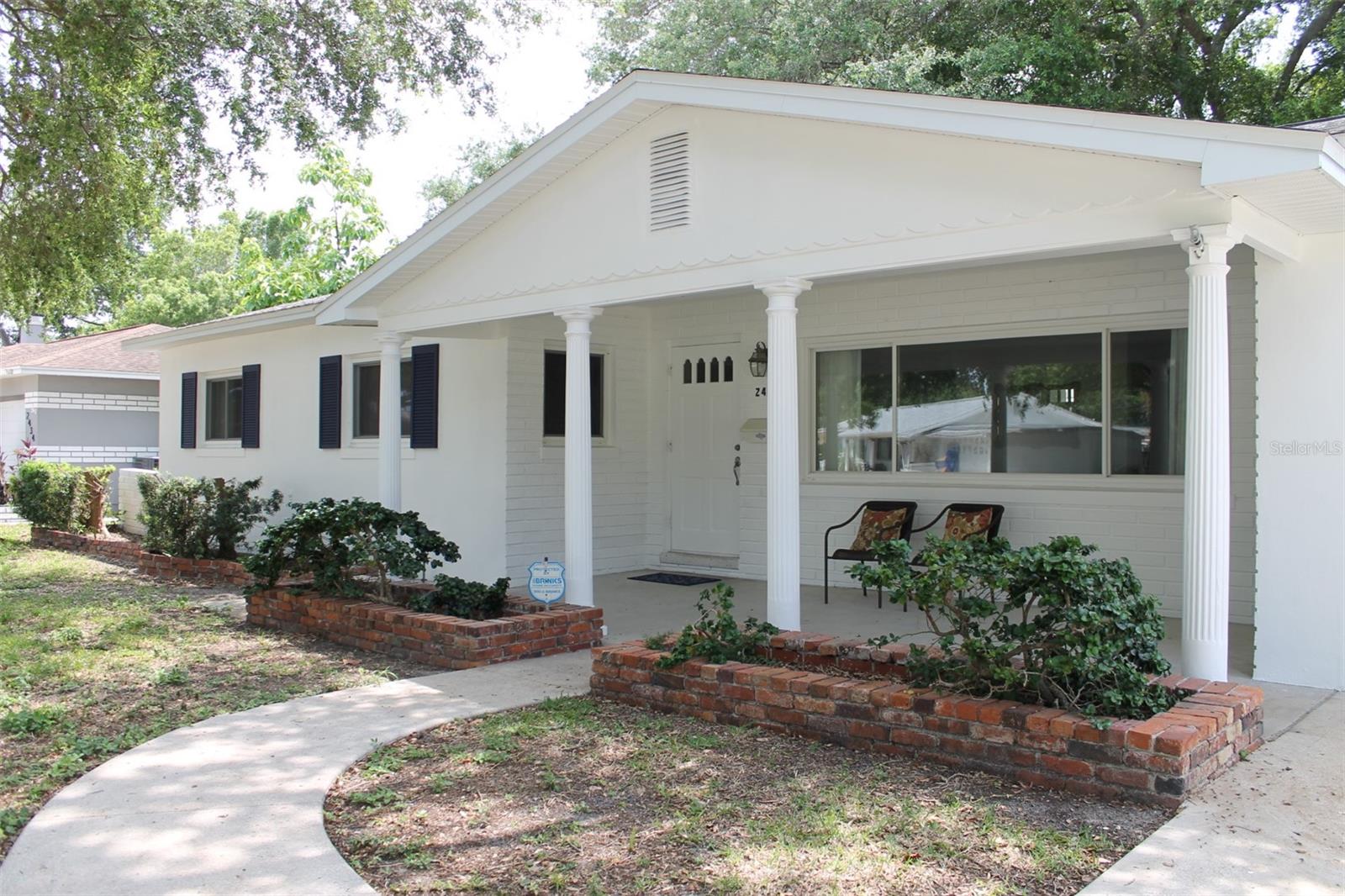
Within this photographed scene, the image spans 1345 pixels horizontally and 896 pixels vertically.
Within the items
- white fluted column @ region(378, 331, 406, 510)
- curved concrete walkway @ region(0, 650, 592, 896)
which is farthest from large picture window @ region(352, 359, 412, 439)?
curved concrete walkway @ region(0, 650, 592, 896)

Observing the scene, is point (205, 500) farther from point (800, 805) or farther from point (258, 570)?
point (800, 805)

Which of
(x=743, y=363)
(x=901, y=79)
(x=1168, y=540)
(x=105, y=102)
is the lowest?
(x=1168, y=540)

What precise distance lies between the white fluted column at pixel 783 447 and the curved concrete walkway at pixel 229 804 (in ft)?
4.57

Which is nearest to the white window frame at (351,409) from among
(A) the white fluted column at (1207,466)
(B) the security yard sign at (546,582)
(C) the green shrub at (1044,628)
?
(B) the security yard sign at (546,582)

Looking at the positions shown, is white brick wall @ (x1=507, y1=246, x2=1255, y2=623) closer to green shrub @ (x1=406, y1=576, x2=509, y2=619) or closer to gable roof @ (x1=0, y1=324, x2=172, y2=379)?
green shrub @ (x1=406, y1=576, x2=509, y2=619)

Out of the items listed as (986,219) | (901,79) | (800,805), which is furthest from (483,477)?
(901,79)

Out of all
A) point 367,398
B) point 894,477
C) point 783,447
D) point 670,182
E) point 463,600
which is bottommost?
point 463,600

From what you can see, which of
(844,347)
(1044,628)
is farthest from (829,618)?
(1044,628)

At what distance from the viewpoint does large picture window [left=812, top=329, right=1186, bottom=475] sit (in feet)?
25.6

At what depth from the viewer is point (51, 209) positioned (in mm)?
10172

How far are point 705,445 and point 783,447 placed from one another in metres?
4.02

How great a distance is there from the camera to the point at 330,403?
11602 mm

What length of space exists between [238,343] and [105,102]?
13.6 ft

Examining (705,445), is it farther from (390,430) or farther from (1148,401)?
(1148,401)
